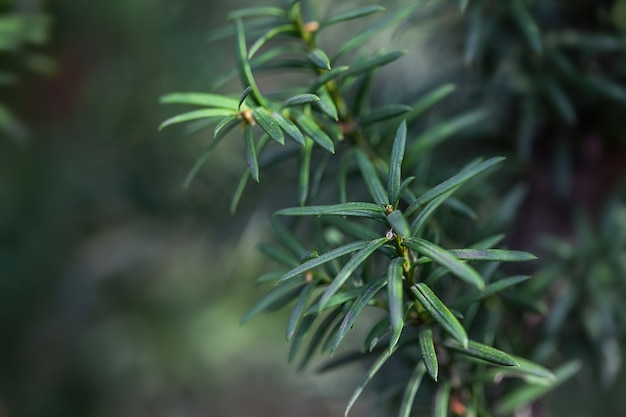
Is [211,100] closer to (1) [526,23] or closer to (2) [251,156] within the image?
(2) [251,156]

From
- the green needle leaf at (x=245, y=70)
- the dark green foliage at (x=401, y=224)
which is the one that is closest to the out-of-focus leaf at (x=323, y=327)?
the dark green foliage at (x=401, y=224)

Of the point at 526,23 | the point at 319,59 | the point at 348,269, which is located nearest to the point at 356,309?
the point at 348,269

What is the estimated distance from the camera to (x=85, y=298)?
0.91 metres

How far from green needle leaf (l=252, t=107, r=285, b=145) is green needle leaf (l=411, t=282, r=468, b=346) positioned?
81 millimetres

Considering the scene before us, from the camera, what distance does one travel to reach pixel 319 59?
0.33 metres

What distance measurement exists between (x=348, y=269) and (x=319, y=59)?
0.11 meters

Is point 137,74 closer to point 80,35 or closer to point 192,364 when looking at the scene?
point 80,35

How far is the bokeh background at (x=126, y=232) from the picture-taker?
66 centimetres

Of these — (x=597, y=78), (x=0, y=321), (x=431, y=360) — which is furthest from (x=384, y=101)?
(x=0, y=321)

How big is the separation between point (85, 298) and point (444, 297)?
0.62 meters

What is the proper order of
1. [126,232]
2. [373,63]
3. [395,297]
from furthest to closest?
1. [126,232]
2. [373,63]
3. [395,297]

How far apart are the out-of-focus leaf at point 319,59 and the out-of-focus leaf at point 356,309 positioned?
103 mm

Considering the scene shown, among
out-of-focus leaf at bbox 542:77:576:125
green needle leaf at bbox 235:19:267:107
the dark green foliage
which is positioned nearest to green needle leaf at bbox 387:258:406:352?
the dark green foliage

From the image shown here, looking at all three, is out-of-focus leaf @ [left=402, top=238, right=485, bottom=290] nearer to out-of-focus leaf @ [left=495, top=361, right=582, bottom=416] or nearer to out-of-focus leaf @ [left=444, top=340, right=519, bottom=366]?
out-of-focus leaf @ [left=444, top=340, right=519, bottom=366]
